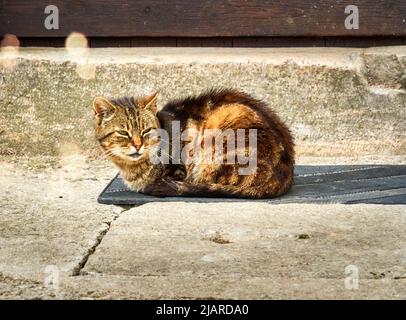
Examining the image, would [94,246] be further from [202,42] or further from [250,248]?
[202,42]

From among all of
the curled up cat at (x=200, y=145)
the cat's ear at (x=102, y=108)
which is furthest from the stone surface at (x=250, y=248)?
the cat's ear at (x=102, y=108)

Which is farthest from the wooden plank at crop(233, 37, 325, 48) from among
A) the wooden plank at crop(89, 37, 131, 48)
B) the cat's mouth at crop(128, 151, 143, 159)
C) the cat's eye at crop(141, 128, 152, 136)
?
the cat's mouth at crop(128, 151, 143, 159)

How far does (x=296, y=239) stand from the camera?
3.55 meters

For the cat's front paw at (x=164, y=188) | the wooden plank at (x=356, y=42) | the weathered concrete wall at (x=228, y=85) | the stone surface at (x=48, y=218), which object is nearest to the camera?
Answer: the stone surface at (x=48, y=218)

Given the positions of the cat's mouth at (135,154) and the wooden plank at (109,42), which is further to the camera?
the wooden plank at (109,42)

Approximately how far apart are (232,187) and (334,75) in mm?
1564

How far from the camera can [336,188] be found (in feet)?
14.7

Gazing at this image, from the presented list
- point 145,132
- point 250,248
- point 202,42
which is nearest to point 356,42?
point 202,42

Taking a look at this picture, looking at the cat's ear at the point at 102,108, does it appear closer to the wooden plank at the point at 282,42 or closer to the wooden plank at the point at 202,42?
the wooden plank at the point at 202,42

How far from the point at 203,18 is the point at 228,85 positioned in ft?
1.71

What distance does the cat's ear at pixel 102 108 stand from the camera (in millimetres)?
4453

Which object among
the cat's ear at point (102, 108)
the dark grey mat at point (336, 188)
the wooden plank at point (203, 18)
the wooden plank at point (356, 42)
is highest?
the wooden plank at point (203, 18)
